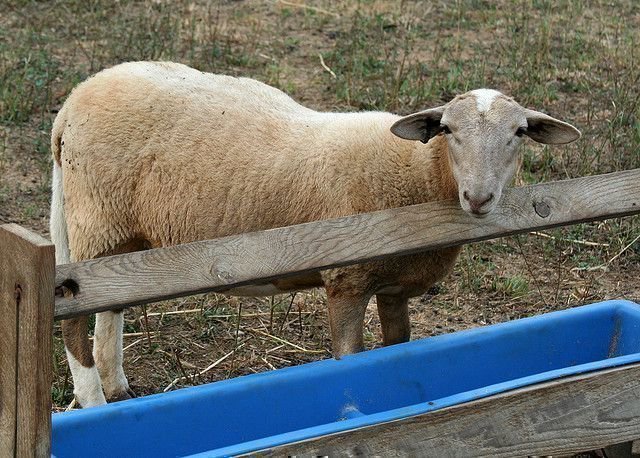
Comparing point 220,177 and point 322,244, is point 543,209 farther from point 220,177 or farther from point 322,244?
point 220,177

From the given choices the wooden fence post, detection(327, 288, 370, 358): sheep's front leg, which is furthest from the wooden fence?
detection(327, 288, 370, 358): sheep's front leg

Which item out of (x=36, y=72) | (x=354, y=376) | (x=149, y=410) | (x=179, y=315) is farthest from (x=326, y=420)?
(x=36, y=72)

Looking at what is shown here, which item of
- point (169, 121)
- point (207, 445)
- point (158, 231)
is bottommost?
point (207, 445)

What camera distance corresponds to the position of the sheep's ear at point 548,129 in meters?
3.95

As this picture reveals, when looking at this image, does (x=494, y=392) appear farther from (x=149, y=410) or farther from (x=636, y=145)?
(x=636, y=145)

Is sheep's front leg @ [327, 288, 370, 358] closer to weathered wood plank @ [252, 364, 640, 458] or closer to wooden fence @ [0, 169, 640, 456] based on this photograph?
wooden fence @ [0, 169, 640, 456]

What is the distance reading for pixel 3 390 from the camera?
106 inches

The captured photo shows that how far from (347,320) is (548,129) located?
1.06m

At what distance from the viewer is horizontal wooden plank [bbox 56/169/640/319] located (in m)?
2.75

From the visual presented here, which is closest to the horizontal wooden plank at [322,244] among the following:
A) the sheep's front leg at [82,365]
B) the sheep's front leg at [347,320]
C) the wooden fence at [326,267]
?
the wooden fence at [326,267]

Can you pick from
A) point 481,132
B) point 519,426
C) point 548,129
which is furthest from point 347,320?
point 519,426

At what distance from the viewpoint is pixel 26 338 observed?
2.59 metres

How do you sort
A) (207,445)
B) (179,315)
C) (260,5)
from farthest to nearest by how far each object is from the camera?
(260,5), (179,315), (207,445)

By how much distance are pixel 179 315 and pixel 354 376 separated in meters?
1.90
